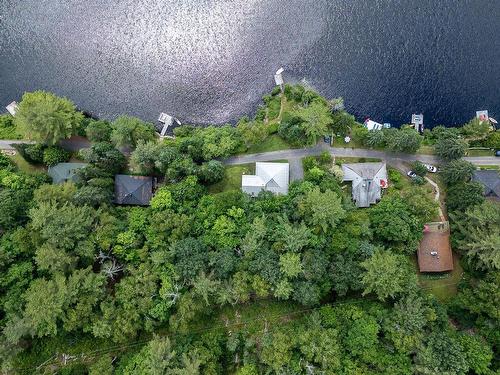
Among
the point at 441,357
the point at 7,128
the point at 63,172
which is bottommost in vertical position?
the point at 441,357

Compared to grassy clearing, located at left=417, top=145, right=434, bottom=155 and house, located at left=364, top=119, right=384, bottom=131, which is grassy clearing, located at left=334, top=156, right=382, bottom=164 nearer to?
house, located at left=364, top=119, right=384, bottom=131

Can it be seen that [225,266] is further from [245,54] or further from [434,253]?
[245,54]

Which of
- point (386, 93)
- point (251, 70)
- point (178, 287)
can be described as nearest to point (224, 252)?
point (178, 287)

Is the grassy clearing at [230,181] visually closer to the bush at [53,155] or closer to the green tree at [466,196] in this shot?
the bush at [53,155]

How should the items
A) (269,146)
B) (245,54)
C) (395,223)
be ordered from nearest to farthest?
(395,223) → (269,146) → (245,54)

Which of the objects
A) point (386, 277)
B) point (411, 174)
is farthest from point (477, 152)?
point (386, 277)

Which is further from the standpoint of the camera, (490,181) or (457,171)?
(490,181)
